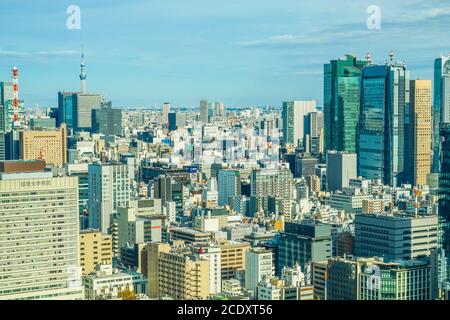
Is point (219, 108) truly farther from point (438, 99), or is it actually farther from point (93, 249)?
point (438, 99)

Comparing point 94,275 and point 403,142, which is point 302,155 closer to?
point 403,142

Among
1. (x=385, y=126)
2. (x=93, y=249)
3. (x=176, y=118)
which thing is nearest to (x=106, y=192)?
(x=176, y=118)

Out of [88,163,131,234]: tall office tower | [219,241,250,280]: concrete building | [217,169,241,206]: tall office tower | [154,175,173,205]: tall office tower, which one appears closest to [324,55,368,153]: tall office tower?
[217,169,241,206]: tall office tower

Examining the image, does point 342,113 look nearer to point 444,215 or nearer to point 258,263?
point 444,215

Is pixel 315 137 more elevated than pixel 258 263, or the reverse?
pixel 315 137

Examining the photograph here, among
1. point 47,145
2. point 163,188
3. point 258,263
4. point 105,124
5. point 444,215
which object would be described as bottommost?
point 258,263

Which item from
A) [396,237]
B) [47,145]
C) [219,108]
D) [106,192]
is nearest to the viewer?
[219,108]

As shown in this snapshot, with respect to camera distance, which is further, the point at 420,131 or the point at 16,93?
the point at 420,131

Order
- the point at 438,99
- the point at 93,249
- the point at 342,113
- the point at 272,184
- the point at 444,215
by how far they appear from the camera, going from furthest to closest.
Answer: the point at 342,113
the point at 272,184
the point at 438,99
the point at 444,215
the point at 93,249
